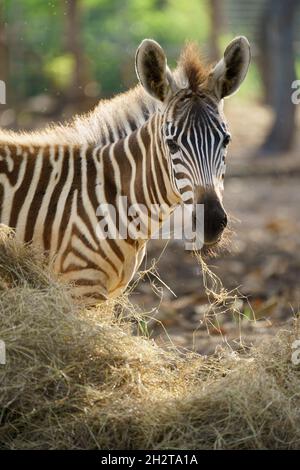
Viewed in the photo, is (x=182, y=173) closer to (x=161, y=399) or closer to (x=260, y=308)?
(x=161, y=399)

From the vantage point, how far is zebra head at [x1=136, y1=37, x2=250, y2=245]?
20.7 ft

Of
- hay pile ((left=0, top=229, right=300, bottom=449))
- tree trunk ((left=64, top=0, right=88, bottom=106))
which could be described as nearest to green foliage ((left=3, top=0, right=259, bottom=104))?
tree trunk ((left=64, top=0, right=88, bottom=106))

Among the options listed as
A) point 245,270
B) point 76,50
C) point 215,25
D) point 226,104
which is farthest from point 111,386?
point 215,25

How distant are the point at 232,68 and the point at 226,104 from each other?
17465mm

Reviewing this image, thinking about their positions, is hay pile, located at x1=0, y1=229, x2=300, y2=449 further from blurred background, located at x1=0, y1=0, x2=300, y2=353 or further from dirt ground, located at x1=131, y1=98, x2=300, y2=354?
blurred background, located at x1=0, y1=0, x2=300, y2=353

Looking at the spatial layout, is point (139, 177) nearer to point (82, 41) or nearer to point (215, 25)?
point (82, 41)

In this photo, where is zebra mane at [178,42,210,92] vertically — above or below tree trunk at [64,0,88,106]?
below

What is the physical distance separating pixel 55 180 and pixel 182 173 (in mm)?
918

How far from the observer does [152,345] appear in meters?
6.21

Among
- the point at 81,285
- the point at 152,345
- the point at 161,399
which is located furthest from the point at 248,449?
the point at 81,285

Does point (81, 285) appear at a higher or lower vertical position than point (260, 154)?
lower

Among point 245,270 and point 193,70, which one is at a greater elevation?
point 193,70

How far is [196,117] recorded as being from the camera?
21.1ft

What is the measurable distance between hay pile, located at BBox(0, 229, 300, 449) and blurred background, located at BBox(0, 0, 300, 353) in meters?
2.00
